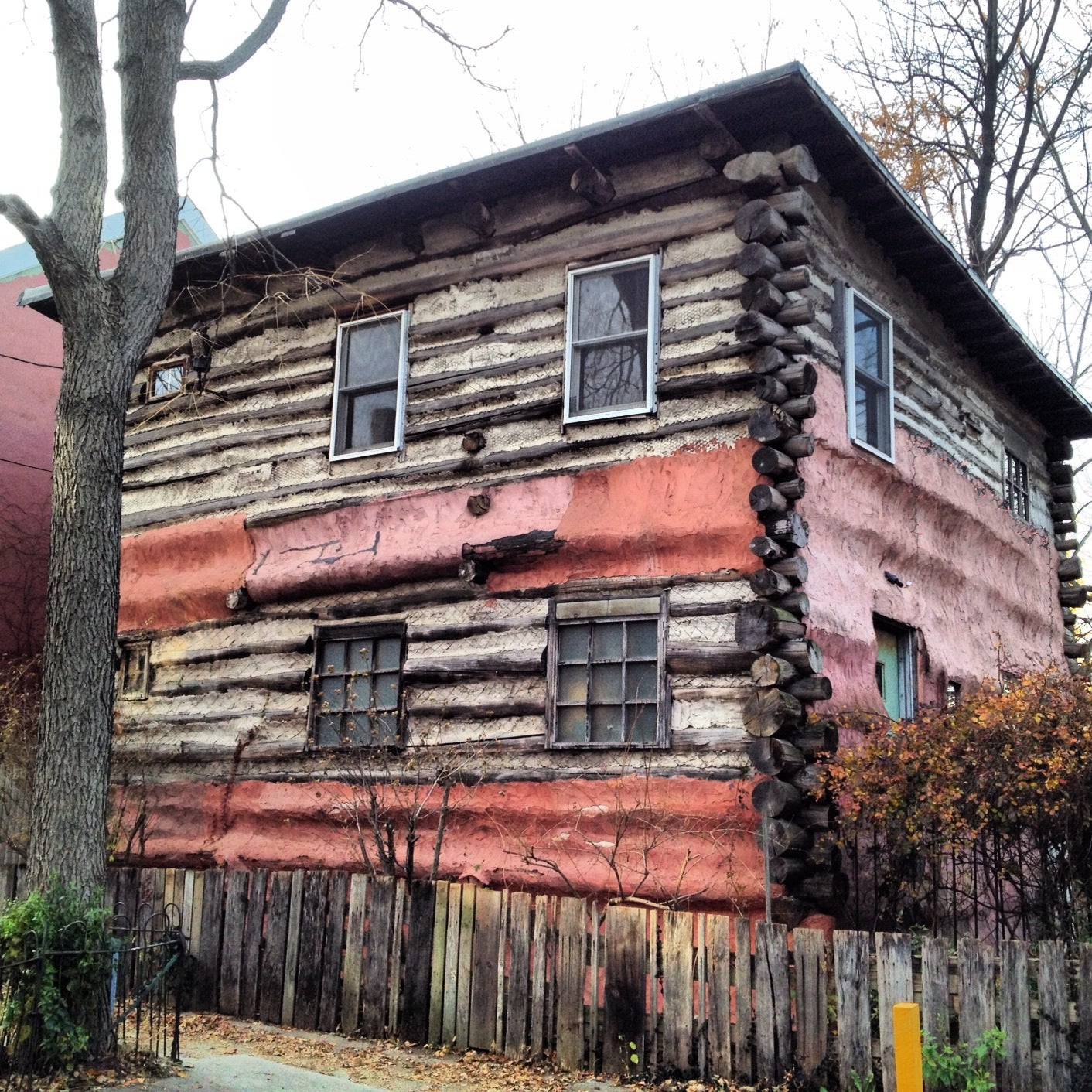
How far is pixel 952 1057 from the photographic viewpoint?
277 inches

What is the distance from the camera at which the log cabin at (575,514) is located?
10031mm

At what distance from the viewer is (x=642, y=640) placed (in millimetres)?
10469

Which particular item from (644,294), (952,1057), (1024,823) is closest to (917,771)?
(1024,823)

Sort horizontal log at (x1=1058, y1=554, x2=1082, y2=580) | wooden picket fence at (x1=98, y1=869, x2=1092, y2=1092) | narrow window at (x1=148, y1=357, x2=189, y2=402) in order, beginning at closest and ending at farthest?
wooden picket fence at (x1=98, y1=869, x2=1092, y2=1092) → narrow window at (x1=148, y1=357, x2=189, y2=402) → horizontal log at (x1=1058, y1=554, x2=1082, y2=580)

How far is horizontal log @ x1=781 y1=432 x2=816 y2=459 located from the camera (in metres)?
10.0

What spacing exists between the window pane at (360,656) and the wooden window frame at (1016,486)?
7.70m

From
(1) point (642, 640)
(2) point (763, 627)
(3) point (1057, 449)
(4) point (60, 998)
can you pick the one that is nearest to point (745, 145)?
(2) point (763, 627)

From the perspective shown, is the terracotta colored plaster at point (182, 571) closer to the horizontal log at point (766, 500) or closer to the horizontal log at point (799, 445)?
the horizontal log at point (766, 500)

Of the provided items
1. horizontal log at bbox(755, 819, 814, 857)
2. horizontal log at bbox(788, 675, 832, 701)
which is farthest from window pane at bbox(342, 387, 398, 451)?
horizontal log at bbox(755, 819, 814, 857)

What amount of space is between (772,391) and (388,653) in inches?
172

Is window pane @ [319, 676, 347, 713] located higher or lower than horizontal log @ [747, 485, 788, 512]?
lower

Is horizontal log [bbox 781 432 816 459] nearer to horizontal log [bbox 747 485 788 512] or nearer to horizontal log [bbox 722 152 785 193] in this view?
horizontal log [bbox 747 485 788 512]

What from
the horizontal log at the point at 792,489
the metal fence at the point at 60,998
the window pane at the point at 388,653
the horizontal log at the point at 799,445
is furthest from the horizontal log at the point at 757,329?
the metal fence at the point at 60,998

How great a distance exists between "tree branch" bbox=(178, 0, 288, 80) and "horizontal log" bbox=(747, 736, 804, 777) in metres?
7.14
